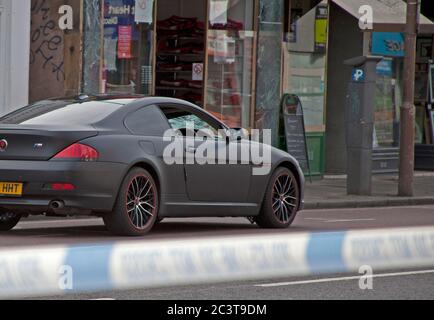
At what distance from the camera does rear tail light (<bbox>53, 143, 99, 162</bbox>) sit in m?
11.2

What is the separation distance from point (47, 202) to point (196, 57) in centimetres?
1029

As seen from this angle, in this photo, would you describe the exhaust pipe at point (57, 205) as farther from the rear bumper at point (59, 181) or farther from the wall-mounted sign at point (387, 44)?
the wall-mounted sign at point (387, 44)

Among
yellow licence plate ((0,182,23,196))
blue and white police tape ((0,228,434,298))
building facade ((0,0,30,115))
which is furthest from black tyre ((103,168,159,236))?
building facade ((0,0,30,115))

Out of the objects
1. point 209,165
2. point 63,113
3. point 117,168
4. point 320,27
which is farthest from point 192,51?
point 117,168

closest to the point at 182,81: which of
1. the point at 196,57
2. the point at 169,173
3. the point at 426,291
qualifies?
the point at 196,57

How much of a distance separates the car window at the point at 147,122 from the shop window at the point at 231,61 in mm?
8996

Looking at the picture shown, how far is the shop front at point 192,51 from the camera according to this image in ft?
64.6

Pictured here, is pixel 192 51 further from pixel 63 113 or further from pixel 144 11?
pixel 63 113

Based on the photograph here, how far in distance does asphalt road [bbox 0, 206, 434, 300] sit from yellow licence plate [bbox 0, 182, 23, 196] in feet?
A: 1.42

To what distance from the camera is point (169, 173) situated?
12.0 meters

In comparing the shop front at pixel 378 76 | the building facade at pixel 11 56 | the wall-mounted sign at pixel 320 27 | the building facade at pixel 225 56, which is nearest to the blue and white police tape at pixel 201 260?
the building facade at pixel 11 56

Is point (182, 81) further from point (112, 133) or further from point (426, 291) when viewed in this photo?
point (426, 291)

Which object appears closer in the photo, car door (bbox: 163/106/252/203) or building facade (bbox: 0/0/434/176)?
car door (bbox: 163/106/252/203)

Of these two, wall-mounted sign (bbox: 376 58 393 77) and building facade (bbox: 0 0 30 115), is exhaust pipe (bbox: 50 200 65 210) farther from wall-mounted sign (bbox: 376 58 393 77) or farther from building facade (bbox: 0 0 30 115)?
wall-mounted sign (bbox: 376 58 393 77)
